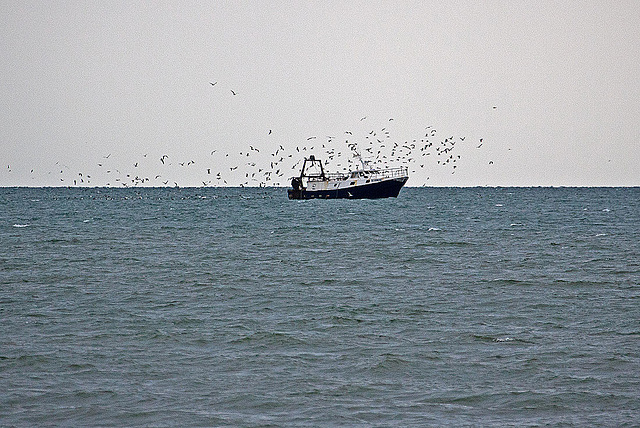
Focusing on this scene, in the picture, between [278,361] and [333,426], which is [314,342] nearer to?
[278,361]

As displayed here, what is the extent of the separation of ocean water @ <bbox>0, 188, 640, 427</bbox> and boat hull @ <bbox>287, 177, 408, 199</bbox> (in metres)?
88.3

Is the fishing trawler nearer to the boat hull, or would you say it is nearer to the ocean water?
the boat hull

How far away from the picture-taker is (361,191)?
128 m

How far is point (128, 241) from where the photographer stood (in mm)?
52594

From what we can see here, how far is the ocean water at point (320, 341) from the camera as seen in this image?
1338 cm

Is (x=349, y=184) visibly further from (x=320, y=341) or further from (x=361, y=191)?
(x=320, y=341)

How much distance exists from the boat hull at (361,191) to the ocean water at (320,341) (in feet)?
290

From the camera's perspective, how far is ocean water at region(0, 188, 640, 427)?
→ 13.4 meters

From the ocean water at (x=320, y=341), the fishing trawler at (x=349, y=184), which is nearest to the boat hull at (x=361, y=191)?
the fishing trawler at (x=349, y=184)

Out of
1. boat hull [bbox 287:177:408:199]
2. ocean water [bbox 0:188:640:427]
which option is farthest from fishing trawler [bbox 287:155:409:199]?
ocean water [bbox 0:188:640:427]

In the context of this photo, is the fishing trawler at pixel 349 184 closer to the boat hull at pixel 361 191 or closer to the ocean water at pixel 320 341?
the boat hull at pixel 361 191

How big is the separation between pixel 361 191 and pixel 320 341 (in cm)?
11026

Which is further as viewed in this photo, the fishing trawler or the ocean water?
the fishing trawler

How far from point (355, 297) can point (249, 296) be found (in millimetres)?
3546
